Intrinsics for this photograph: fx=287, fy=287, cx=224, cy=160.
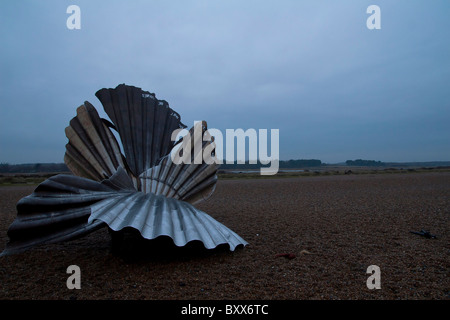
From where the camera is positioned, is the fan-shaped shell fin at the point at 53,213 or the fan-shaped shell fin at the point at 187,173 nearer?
the fan-shaped shell fin at the point at 53,213

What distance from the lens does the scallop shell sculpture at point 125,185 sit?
4383 mm

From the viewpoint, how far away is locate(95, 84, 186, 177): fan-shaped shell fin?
269 inches

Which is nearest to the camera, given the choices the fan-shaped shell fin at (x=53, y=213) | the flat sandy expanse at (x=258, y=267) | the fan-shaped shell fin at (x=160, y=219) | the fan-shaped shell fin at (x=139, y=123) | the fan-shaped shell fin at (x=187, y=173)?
the flat sandy expanse at (x=258, y=267)

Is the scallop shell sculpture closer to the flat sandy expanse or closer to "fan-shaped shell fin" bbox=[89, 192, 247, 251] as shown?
"fan-shaped shell fin" bbox=[89, 192, 247, 251]

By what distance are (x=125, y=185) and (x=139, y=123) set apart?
2.37 metres

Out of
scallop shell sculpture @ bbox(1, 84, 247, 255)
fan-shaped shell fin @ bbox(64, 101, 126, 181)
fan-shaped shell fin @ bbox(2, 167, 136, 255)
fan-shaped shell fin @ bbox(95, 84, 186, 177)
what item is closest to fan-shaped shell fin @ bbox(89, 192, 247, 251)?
scallop shell sculpture @ bbox(1, 84, 247, 255)

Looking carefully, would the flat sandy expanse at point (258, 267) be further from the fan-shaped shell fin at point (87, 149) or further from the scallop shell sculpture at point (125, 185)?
the fan-shaped shell fin at point (87, 149)

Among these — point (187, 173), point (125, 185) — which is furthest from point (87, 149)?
point (187, 173)

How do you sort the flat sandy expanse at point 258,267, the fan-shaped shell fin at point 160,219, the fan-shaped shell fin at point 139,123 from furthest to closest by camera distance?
the fan-shaped shell fin at point 139,123 → the fan-shaped shell fin at point 160,219 → the flat sandy expanse at point 258,267

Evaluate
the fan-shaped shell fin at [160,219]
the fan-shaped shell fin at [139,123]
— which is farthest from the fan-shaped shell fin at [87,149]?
the fan-shaped shell fin at [160,219]

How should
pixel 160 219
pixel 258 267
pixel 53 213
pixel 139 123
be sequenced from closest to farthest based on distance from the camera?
pixel 53 213
pixel 160 219
pixel 258 267
pixel 139 123

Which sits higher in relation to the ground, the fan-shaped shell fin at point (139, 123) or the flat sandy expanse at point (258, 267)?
the fan-shaped shell fin at point (139, 123)

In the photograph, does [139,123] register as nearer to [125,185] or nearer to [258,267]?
[125,185]

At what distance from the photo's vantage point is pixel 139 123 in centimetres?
716
